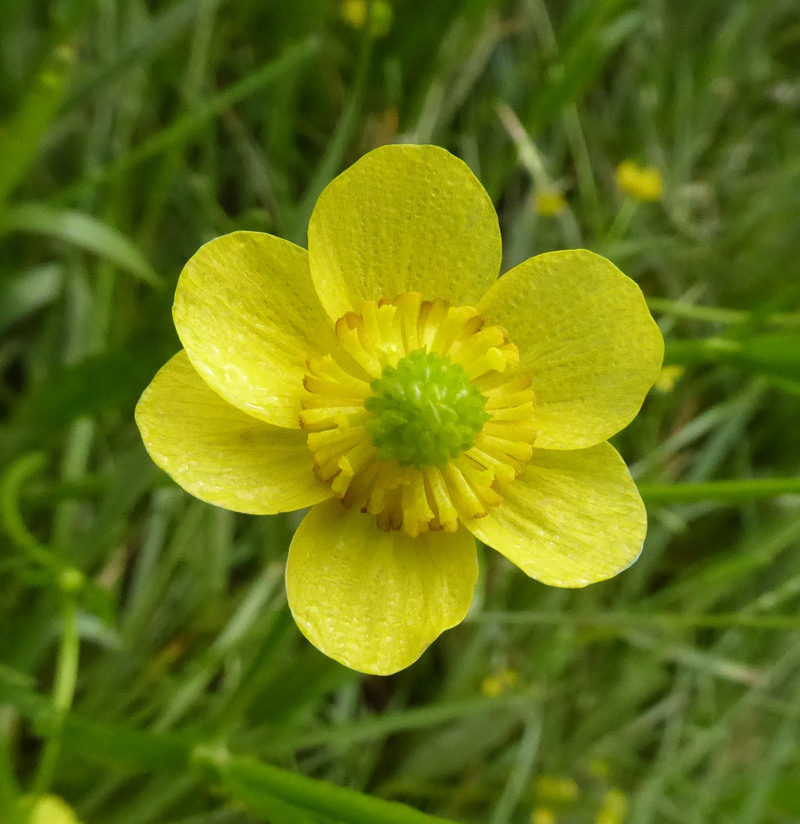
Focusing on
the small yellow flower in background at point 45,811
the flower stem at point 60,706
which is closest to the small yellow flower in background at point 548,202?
the flower stem at point 60,706

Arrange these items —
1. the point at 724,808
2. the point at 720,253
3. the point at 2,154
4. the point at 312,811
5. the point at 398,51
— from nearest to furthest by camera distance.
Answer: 1. the point at 312,811
2. the point at 2,154
3. the point at 398,51
4. the point at 724,808
5. the point at 720,253

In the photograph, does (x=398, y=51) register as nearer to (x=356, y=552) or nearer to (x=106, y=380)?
(x=106, y=380)

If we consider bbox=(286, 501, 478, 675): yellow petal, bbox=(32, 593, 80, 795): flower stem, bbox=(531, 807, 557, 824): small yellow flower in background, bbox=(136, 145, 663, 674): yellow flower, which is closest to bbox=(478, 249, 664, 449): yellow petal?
bbox=(136, 145, 663, 674): yellow flower

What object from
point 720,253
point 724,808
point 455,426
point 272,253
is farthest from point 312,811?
point 720,253

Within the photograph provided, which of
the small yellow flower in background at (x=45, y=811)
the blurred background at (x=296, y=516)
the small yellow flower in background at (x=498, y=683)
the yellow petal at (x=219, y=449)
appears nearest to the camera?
the yellow petal at (x=219, y=449)

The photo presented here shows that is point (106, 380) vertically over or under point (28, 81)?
under

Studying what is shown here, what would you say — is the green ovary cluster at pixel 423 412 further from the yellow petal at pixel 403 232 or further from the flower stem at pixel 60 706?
the flower stem at pixel 60 706
